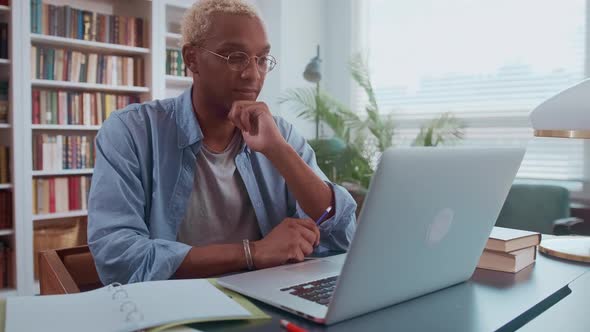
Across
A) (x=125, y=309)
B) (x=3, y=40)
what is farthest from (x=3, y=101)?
(x=125, y=309)

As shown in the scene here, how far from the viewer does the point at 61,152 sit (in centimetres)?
331

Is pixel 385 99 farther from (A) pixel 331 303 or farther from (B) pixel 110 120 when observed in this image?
(A) pixel 331 303

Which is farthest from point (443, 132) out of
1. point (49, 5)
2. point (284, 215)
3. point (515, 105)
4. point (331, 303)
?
point (331, 303)

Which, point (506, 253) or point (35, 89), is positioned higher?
point (35, 89)

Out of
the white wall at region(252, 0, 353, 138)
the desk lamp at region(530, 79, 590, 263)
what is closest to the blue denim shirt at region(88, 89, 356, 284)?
the desk lamp at region(530, 79, 590, 263)

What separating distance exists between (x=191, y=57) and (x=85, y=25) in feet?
7.25

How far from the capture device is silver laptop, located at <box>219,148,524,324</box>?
64 cm

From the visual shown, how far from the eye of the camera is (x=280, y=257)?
1025mm

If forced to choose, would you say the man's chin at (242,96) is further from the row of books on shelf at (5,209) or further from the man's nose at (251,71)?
the row of books on shelf at (5,209)

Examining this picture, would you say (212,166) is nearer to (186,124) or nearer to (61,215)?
(186,124)

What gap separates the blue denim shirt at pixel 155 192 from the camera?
Answer: 1052mm

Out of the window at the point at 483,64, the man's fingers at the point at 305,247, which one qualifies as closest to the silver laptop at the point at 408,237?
the man's fingers at the point at 305,247

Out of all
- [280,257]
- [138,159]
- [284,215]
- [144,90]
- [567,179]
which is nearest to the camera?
[280,257]

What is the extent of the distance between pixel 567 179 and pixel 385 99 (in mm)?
1498
